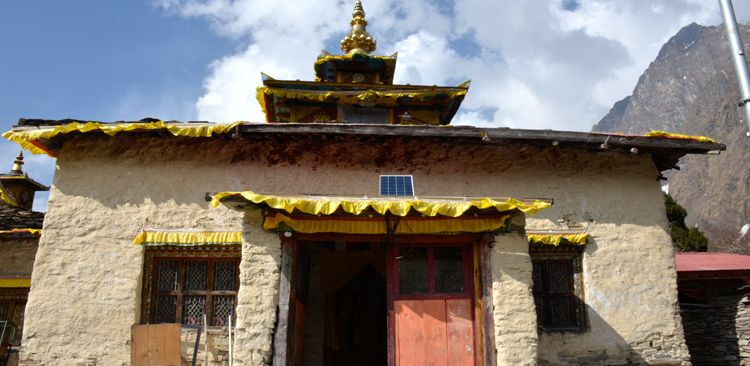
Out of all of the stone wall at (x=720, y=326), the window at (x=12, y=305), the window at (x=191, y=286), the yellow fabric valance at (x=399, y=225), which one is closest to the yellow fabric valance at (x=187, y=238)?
the window at (x=191, y=286)

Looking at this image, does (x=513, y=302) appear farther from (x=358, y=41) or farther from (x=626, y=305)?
(x=358, y=41)

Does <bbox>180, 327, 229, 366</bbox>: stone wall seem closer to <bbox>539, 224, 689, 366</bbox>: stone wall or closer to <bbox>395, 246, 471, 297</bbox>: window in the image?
<bbox>395, 246, 471, 297</bbox>: window

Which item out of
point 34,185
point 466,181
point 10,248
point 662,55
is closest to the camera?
point 466,181

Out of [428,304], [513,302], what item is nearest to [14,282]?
[428,304]

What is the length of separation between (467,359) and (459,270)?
122 cm

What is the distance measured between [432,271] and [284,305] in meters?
2.15

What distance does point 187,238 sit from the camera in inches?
349

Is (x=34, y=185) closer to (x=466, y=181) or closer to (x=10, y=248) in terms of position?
(x=10, y=248)

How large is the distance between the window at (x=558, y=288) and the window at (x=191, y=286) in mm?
5021

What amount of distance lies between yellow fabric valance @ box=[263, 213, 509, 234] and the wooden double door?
301mm

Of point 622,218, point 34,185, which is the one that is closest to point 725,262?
point 622,218

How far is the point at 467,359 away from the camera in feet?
24.8

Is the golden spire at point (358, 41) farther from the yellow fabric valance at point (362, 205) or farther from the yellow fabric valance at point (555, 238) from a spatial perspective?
the yellow fabric valance at point (362, 205)

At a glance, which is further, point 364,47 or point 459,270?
point 364,47
